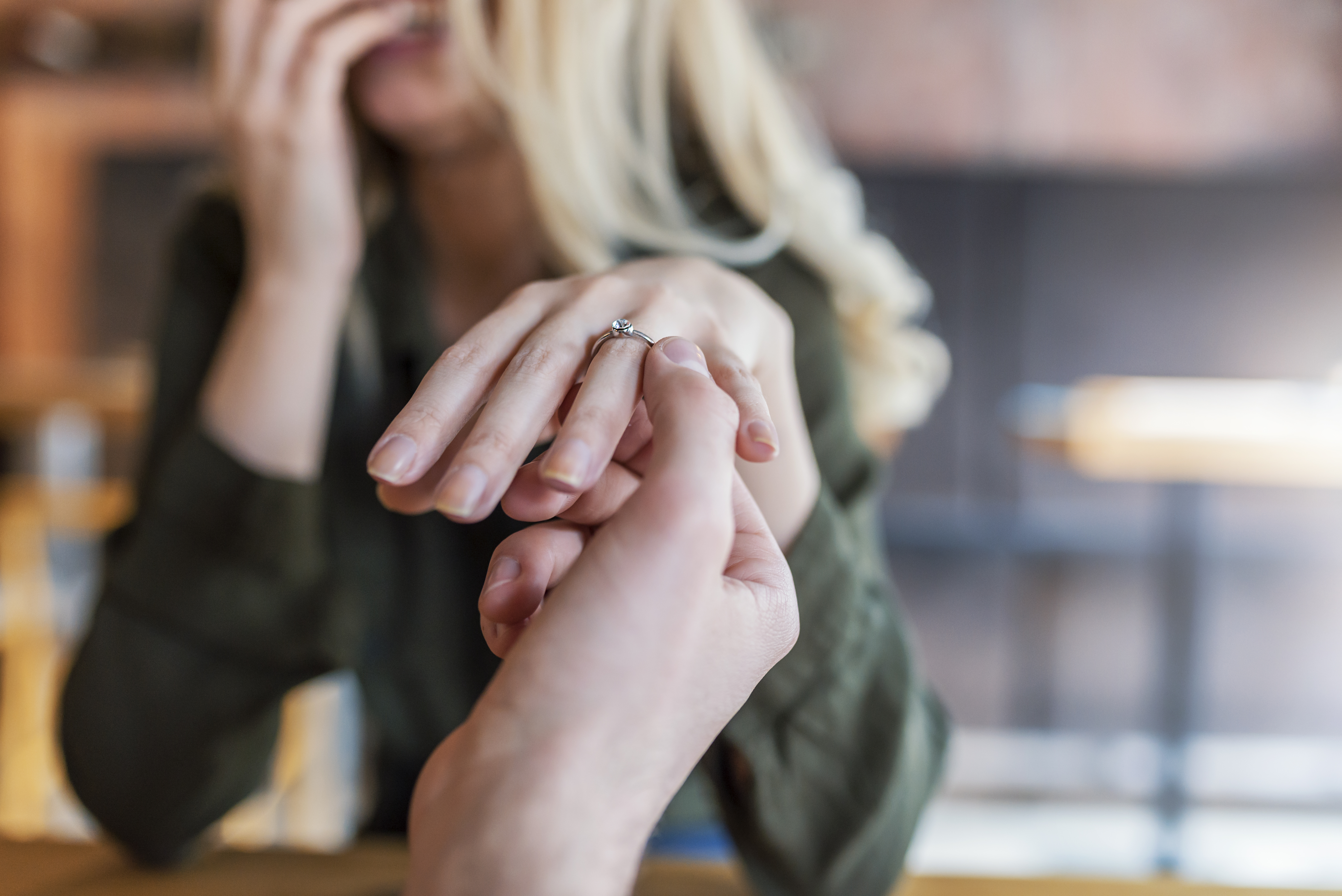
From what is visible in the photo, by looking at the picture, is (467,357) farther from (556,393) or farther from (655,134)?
(655,134)

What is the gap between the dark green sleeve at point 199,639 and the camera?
462mm

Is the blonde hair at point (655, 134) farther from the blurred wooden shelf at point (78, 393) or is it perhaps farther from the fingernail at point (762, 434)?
→ the blurred wooden shelf at point (78, 393)

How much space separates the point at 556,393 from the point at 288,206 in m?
0.31

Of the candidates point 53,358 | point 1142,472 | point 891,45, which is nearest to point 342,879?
point 1142,472

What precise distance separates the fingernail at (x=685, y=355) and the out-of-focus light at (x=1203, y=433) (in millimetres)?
1152

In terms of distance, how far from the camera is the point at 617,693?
0.18m

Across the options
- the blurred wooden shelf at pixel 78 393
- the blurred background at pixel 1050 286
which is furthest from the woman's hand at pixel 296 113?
the blurred background at pixel 1050 286

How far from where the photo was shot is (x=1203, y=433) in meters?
1.29

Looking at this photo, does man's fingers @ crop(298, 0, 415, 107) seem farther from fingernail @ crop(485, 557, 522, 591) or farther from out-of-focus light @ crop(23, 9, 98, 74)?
out-of-focus light @ crop(23, 9, 98, 74)

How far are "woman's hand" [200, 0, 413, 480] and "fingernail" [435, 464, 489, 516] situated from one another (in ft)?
1.00

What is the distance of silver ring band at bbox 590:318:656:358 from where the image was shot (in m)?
0.25

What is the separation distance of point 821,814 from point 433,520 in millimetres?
230

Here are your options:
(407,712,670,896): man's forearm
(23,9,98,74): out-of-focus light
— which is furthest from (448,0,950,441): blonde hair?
(23,9,98,74): out-of-focus light

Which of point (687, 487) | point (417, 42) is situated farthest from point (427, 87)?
point (687, 487)
